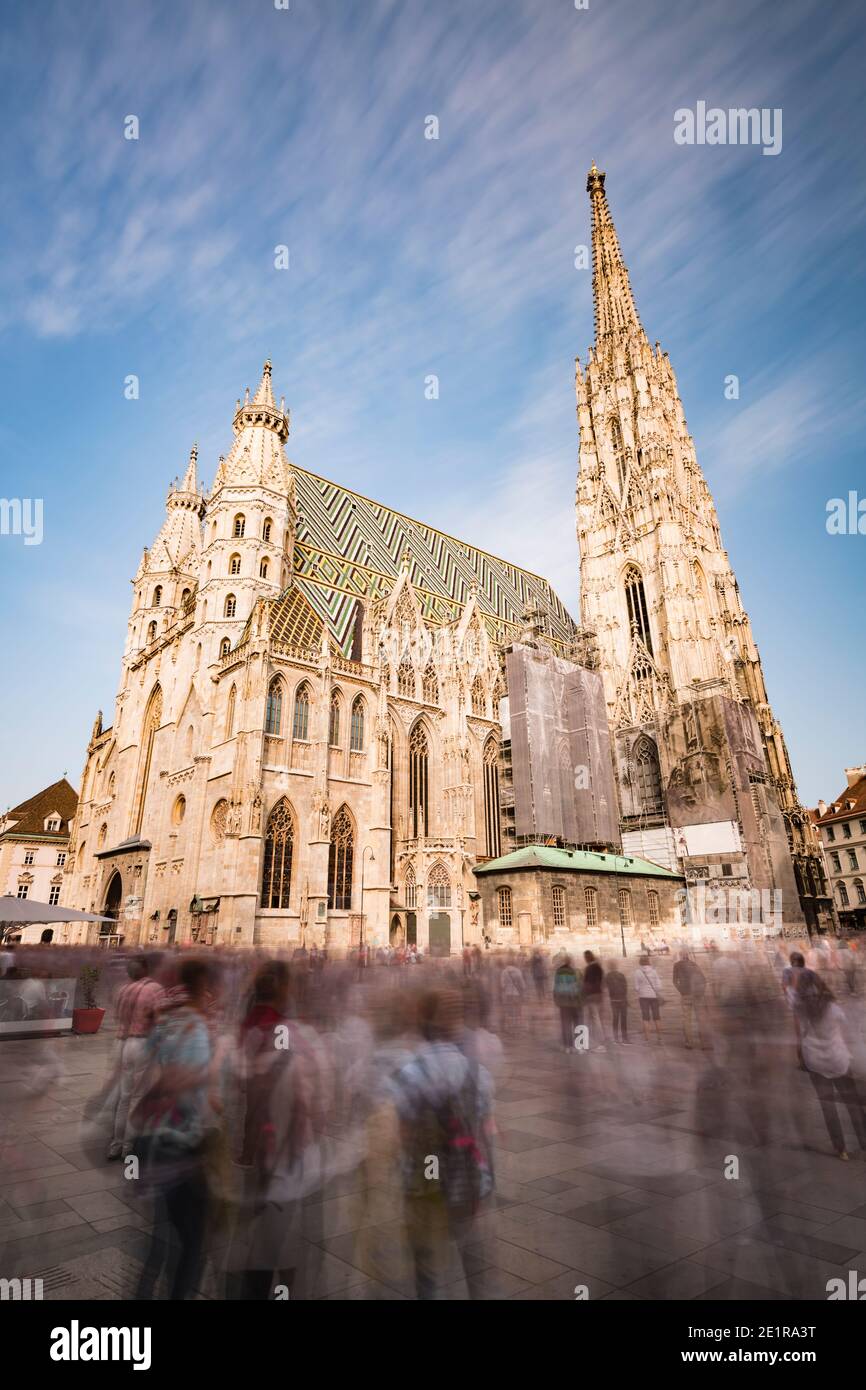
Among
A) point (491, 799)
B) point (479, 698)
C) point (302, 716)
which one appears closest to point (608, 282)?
point (479, 698)

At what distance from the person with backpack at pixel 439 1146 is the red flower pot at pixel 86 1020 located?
12185 millimetres

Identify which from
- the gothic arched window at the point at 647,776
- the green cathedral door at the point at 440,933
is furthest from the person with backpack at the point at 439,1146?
the gothic arched window at the point at 647,776

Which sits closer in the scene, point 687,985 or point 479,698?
point 687,985

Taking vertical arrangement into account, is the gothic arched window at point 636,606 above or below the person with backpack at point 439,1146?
above

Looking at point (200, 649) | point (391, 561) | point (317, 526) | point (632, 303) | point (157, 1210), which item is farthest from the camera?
point (632, 303)

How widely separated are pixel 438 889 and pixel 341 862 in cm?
564

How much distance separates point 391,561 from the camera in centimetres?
4656

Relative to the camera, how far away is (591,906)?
33719 millimetres

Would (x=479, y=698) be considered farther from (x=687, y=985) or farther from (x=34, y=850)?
(x=34, y=850)

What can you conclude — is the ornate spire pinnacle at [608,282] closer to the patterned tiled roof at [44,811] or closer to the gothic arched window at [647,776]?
the gothic arched window at [647,776]

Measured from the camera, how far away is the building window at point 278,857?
1126 inches
